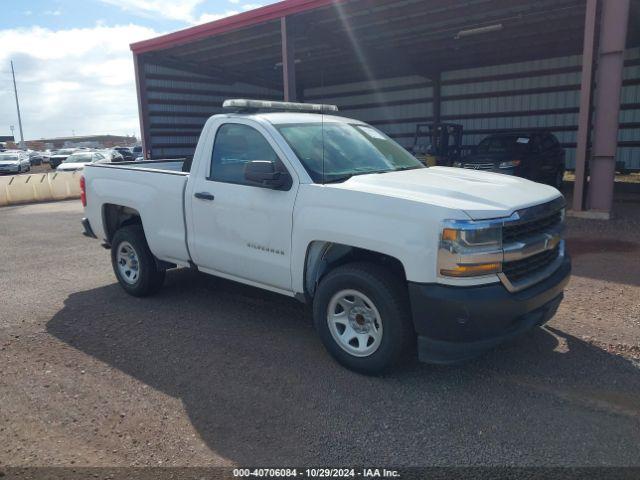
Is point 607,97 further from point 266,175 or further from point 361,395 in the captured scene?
point 361,395

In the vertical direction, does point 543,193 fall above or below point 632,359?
above

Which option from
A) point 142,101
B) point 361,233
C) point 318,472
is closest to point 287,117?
point 361,233

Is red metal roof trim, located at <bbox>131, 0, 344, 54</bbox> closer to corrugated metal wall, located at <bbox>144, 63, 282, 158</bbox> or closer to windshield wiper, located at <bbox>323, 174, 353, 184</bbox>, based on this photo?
corrugated metal wall, located at <bbox>144, 63, 282, 158</bbox>

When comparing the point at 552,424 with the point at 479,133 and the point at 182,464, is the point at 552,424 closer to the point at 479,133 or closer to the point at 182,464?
the point at 182,464

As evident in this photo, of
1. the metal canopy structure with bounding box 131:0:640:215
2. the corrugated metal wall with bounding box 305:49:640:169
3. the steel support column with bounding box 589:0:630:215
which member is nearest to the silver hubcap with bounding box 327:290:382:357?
the steel support column with bounding box 589:0:630:215

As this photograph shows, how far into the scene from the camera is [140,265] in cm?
583

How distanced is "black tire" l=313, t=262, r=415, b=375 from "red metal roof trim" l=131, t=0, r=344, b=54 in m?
9.85

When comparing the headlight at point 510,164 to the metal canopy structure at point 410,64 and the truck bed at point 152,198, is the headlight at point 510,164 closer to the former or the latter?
the metal canopy structure at point 410,64

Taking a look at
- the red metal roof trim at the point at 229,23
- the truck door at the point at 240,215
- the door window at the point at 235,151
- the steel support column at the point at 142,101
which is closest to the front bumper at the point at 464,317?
the truck door at the point at 240,215

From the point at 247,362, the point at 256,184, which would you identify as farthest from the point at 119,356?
the point at 256,184

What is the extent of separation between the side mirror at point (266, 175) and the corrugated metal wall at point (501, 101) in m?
16.9

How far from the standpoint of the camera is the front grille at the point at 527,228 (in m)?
3.50

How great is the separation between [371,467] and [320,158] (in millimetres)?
2477

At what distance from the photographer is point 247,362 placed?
14.0ft
